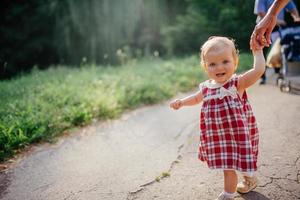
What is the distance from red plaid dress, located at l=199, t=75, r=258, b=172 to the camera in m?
2.30

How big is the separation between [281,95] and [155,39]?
1082 cm

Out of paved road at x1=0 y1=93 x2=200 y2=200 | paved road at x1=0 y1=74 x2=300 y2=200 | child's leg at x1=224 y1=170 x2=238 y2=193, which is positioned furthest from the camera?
paved road at x1=0 y1=93 x2=200 y2=200

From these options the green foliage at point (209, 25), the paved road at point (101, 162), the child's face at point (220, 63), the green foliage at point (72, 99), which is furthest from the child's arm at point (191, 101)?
the green foliage at point (209, 25)

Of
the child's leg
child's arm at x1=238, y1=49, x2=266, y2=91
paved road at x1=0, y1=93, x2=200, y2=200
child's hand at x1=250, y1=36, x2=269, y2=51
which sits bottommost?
paved road at x1=0, y1=93, x2=200, y2=200

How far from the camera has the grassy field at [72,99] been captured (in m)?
4.42

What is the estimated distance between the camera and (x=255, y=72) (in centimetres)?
226

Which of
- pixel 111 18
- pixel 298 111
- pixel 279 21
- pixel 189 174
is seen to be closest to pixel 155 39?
pixel 111 18

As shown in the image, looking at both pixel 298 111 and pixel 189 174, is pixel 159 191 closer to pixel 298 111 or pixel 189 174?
pixel 189 174

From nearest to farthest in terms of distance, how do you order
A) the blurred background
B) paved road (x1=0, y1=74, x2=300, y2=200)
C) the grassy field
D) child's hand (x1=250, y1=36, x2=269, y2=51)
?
child's hand (x1=250, y1=36, x2=269, y2=51), paved road (x1=0, y1=74, x2=300, y2=200), the grassy field, the blurred background

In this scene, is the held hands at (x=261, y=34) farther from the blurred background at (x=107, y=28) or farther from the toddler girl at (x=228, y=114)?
the blurred background at (x=107, y=28)

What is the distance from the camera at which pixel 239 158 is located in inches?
91.3

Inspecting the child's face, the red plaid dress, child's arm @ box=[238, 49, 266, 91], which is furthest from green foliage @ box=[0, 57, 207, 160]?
child's arm @ box=[238, 49, 266, 91]

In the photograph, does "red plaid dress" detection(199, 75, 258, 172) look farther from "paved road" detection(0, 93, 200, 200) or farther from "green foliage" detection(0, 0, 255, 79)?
"green foliage" detection(0, 0, 255, 79)

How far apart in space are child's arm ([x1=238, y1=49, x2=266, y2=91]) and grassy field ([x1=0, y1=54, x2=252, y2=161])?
289cm
